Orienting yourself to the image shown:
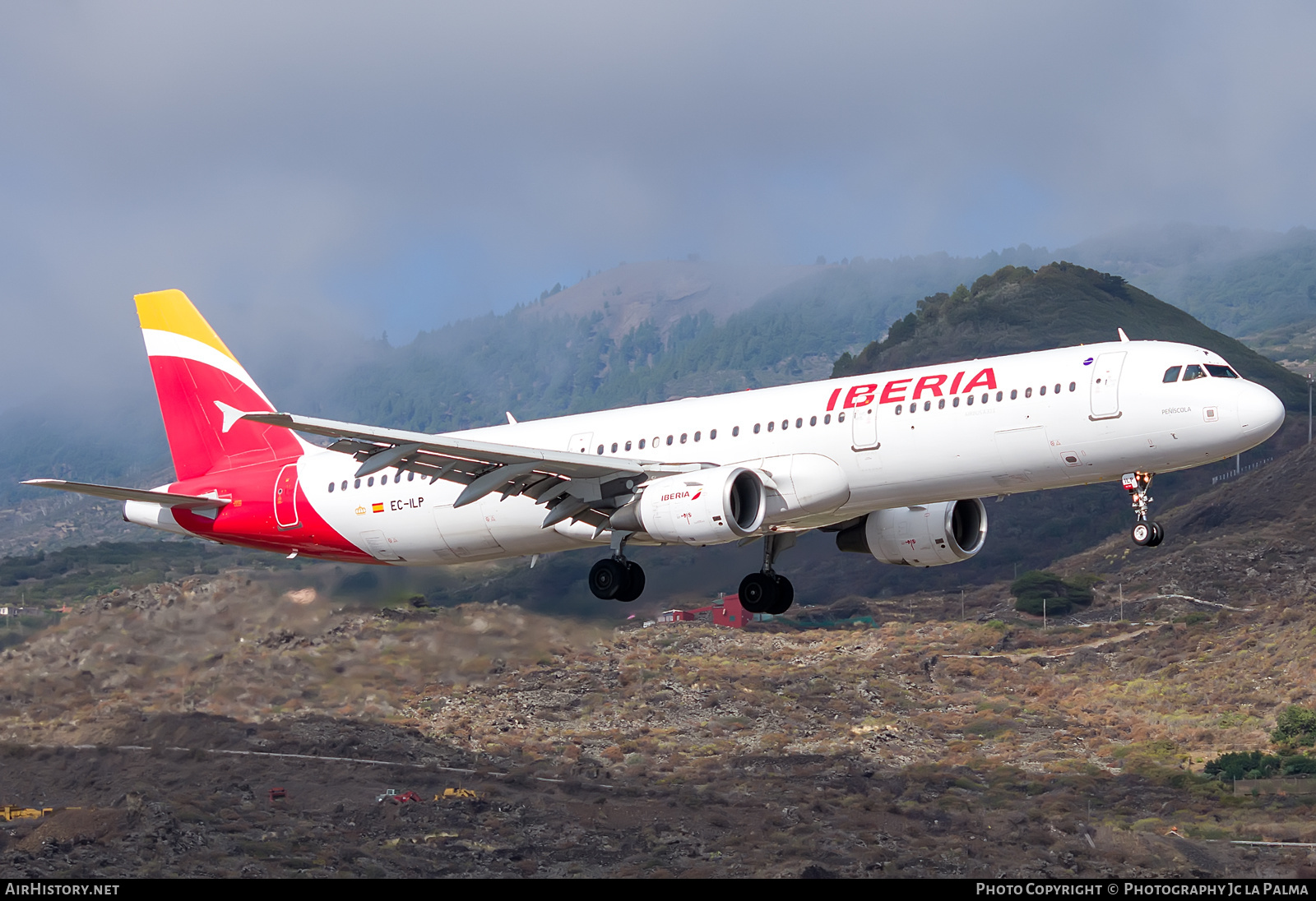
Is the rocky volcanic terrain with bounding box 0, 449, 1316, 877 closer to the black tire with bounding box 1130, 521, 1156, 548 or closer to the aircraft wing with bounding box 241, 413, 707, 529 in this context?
the aircraft wing with bounding box 241, 413, 707, 529

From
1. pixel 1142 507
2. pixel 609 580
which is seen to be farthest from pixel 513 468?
pixel 1142 507

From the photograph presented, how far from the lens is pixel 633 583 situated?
38.9 meters

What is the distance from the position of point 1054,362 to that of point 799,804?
8651cm

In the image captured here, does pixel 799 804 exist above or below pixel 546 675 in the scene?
below

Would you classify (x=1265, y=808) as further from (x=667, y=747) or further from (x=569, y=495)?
(x=569, y=495)

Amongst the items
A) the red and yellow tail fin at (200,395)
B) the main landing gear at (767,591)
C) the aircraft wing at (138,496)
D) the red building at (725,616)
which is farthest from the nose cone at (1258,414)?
the red building at (725,616)

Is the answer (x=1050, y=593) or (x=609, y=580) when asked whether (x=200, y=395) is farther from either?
(x=1050, y=593)

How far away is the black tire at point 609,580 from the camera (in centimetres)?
3875

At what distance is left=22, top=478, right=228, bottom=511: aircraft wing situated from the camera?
3497 cm

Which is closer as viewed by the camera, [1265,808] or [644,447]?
[644,447]

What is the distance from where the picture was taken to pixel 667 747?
123 meters

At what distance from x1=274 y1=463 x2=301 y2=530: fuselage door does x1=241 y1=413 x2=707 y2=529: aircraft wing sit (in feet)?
19.2
